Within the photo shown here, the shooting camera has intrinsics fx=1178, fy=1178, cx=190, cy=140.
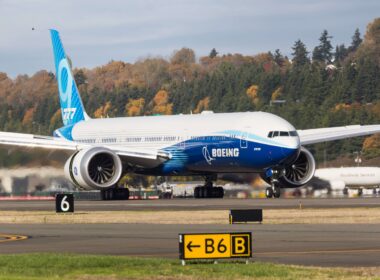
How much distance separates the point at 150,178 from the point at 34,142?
15934 millimetres

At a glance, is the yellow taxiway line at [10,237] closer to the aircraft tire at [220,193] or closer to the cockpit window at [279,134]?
the cockpit window at [279,134]

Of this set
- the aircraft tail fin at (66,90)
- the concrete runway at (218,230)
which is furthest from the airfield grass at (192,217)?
the aircraft tail fin at (66,90)

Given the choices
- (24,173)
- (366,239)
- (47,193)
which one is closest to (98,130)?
(47,193)

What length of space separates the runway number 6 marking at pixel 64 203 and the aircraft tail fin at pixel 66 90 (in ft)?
113

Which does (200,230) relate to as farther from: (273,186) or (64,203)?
(273,186)

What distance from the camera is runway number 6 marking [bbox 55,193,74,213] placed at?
57.0m

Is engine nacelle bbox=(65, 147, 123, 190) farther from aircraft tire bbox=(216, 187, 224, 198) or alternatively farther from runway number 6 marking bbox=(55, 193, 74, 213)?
runway number 6 marking bbox=(55, 193, 74, 213)

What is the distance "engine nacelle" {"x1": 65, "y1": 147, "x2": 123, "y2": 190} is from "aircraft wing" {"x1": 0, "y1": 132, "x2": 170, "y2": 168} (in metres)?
1.67

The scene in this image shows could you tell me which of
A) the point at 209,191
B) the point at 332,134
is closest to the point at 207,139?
the point at 209,191

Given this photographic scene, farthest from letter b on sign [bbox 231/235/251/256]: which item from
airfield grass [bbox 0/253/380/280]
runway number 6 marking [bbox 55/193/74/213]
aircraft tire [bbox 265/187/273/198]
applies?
aircraft tire [bbox 265/187/273/198]

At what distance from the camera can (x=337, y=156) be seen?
502 feet

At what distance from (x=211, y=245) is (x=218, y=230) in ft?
43.7

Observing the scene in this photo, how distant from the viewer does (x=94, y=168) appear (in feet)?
254

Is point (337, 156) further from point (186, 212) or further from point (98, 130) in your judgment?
point (186, 212)
